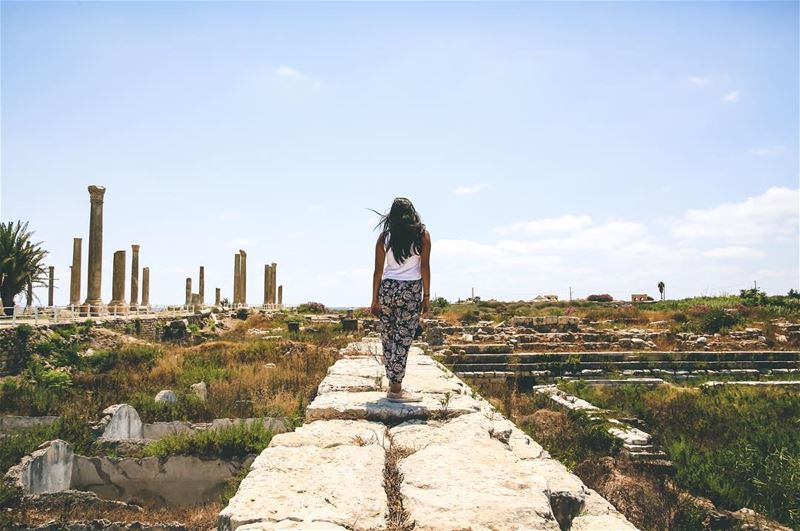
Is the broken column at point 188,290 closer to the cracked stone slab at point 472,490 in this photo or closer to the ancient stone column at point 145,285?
the ancient stone column at point 145,285

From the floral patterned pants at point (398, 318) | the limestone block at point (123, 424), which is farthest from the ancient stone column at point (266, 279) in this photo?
the floral patterned pants at point (398, 318)

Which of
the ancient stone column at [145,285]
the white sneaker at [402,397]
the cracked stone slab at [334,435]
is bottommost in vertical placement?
the cracked stone slab at [334,435]

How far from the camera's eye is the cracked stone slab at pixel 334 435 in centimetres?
296

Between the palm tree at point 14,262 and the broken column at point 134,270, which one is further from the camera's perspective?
the broken column at point 134,270

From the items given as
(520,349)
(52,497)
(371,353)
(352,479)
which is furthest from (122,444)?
(520,349)

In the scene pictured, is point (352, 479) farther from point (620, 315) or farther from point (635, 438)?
point (620, 315)

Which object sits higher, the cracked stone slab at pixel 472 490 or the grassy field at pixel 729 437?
the cracked stone slab at pixel 472 490

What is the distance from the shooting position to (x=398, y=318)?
410 centimetres

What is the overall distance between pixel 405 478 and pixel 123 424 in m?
6.13

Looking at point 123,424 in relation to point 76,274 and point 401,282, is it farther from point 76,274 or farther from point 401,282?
point 76,274

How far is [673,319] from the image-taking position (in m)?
24.5

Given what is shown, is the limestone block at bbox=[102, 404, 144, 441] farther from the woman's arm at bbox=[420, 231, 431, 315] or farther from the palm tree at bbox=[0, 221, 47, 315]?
the palm tree at bbox=[0, 221, 47, 315]

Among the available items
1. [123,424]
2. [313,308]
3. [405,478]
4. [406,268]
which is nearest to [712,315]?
[123,424]

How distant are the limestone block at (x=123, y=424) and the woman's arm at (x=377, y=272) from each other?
4355 mm
